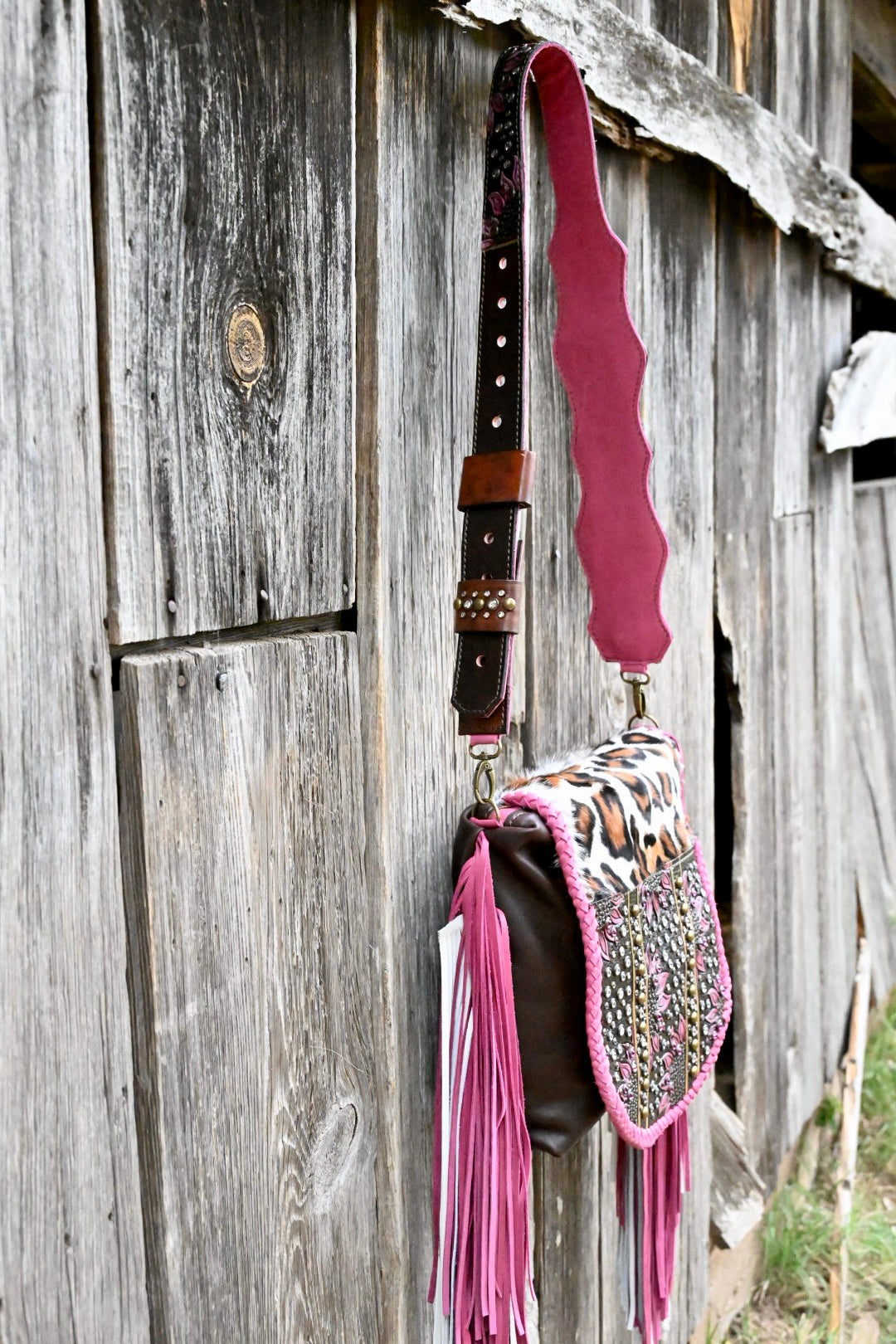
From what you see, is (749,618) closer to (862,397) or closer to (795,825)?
(795,825)

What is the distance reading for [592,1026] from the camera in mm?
1044

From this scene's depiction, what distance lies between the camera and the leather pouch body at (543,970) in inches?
40.2

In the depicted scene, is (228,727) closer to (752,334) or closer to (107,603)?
(107,603)

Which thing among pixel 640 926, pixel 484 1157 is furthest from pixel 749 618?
pixel 484 1157

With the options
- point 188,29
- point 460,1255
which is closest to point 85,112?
point 188,29

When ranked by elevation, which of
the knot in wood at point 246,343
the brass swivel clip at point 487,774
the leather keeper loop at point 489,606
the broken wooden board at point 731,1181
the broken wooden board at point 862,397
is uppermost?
the broken wooden board at point 862,397

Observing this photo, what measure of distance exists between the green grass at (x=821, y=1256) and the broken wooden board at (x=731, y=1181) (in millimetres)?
278

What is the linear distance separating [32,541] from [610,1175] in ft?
3.92

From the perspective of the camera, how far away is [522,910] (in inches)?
40.3

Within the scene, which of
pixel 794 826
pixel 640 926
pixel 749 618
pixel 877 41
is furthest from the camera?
pixel 877 41

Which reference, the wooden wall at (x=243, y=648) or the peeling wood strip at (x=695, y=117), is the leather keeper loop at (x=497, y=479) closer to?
the wooden wall at (x=243, y=648)

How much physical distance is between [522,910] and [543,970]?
0.06 meters

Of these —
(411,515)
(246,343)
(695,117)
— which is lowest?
(411,515)

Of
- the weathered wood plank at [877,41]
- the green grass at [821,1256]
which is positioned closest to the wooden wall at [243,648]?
the green grass at [821,1256]
